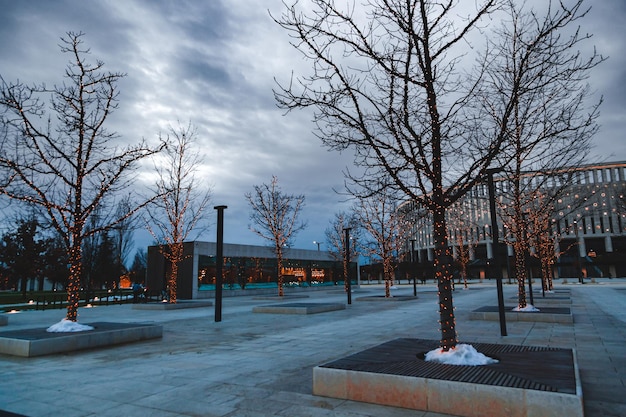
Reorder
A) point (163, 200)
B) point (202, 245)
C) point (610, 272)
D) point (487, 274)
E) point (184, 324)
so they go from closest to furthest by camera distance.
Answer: point (184, 324)
point (163, 200)
point (202, 245)
point (610, 272)
point (487, 274)

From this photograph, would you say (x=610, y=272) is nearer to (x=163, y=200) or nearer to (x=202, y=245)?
(x=202, y=245)

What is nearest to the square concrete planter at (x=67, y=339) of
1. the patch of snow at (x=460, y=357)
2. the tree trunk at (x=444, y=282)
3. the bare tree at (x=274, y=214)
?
the patch of snow at (x=460, y=357)

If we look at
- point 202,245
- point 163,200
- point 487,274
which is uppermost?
point 163,200

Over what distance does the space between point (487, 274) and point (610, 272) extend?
77.8 feet

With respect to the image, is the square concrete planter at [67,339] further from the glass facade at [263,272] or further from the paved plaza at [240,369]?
the glass facade at [263,272]

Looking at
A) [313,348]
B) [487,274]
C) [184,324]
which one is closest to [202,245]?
[184,324]

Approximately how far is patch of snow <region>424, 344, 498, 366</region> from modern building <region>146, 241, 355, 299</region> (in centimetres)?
2899

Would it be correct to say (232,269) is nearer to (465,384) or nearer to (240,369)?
(240,369)

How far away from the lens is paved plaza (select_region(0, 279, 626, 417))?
17.0 ft

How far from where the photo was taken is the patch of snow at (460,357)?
596cm

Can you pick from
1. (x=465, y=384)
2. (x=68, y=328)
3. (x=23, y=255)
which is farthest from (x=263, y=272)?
(x=465, y=384)

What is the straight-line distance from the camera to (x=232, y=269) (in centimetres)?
3700

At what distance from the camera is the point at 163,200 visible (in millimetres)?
→ 21938

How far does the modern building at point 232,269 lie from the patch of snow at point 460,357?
2899cm
